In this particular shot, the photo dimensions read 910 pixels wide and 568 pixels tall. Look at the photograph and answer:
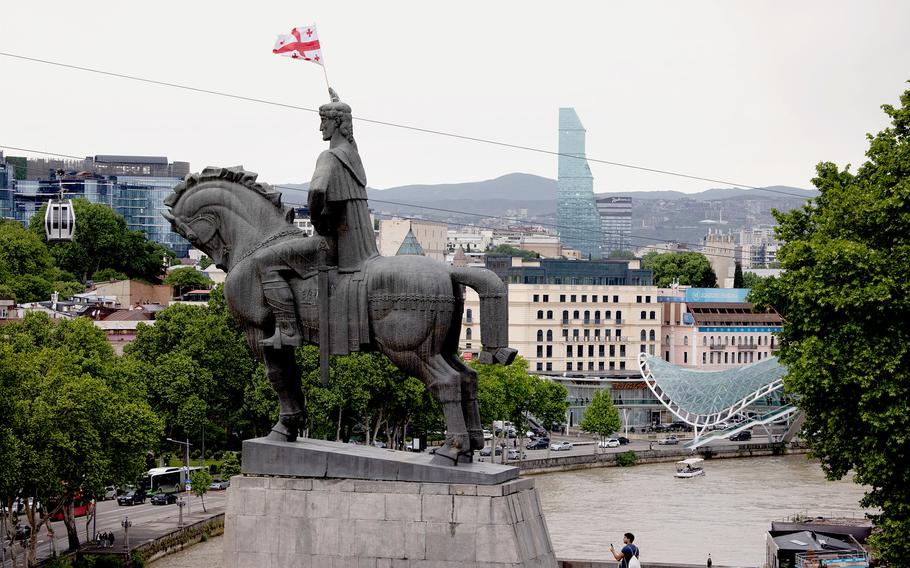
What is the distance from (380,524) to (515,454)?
63.9 metres

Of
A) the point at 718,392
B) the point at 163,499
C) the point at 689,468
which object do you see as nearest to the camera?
the point at 163,499

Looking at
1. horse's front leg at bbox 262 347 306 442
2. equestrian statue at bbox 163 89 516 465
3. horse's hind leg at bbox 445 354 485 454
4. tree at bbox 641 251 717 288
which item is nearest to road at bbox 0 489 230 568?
horse's front leg at bbox 262 347 306 442

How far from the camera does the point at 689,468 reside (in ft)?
257

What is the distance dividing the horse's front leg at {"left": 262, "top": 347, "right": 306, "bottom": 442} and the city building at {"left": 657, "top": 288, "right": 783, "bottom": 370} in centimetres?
9898

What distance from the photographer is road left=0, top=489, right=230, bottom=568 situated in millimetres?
51156

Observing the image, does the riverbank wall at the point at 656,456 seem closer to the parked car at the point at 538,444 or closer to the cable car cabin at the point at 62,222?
the parked car at the point at 538,444

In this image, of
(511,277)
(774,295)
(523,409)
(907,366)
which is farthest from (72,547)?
(511,277)

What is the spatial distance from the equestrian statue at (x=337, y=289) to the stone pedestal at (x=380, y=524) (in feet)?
2.53

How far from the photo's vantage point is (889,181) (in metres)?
35.4

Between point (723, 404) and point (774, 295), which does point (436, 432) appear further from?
point (774, 295)

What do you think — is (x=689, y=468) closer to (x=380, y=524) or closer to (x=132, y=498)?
(x=132, y=498)

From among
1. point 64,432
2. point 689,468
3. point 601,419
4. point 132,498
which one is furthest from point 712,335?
point 64,432

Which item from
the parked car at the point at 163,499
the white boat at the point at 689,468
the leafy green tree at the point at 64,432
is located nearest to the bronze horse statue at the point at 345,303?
the leafy green tree at the point at 64,432

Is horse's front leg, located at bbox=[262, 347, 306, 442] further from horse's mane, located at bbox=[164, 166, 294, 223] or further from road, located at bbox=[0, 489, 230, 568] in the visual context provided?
road, located at bbox=[0, 489, 230, 568]
